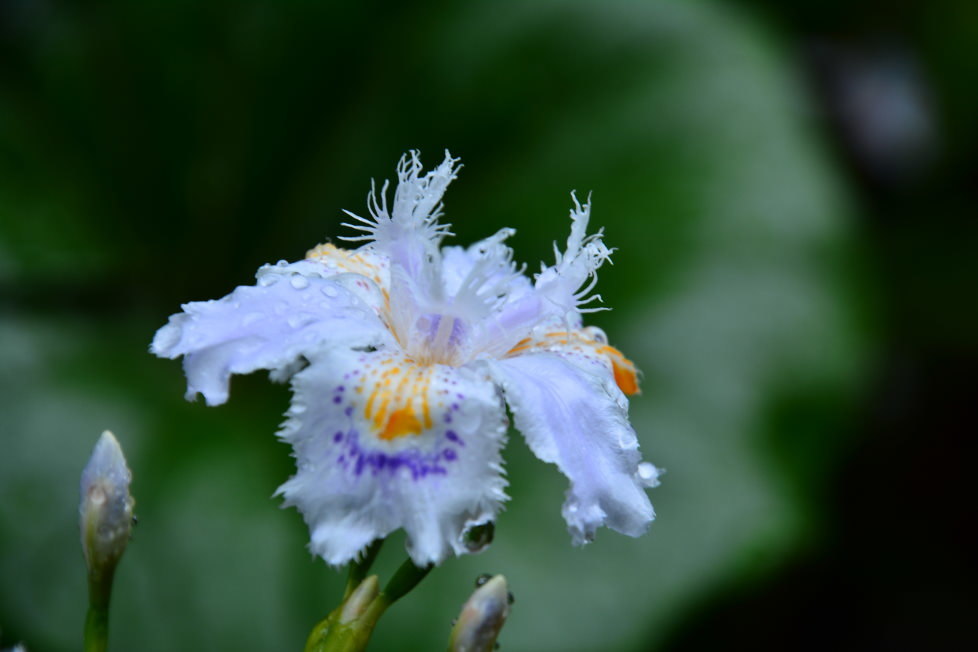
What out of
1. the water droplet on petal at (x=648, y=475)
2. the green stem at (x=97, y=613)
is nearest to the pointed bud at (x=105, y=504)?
the green stem at (x=97, y=613)

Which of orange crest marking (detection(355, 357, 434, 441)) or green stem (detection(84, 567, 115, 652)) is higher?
orange crest marking (detection(355, 357, 434, 441))

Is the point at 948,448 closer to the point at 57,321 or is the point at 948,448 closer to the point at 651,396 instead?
the point at 651,396

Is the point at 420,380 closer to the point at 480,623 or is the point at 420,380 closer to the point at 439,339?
the point at 439,339

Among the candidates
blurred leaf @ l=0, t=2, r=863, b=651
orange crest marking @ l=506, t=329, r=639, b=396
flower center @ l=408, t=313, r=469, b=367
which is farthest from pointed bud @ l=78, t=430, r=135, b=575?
blurred leaf @ l=0, t=2, r=863, b=651

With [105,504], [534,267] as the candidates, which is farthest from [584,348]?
[534,267]

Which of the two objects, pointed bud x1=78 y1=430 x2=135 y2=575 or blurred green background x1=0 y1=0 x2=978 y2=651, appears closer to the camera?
pointed bud x1=78 y1=430 x2=135 y2=575

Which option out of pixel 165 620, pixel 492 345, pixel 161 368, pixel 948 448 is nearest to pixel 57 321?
pixel 161 368

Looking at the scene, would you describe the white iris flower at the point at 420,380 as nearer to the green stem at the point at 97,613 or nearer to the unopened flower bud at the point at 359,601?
the unopened flower bud at the point at 359,601

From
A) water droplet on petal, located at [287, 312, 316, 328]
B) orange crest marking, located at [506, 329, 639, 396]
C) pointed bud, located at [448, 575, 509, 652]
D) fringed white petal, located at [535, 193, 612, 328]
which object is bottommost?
pointed bud, located at [448, 575, 509, 652]

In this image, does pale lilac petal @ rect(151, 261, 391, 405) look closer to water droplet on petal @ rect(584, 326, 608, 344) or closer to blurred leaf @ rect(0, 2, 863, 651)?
water droplet on petal @ rect(584, 326, 608, 344)
